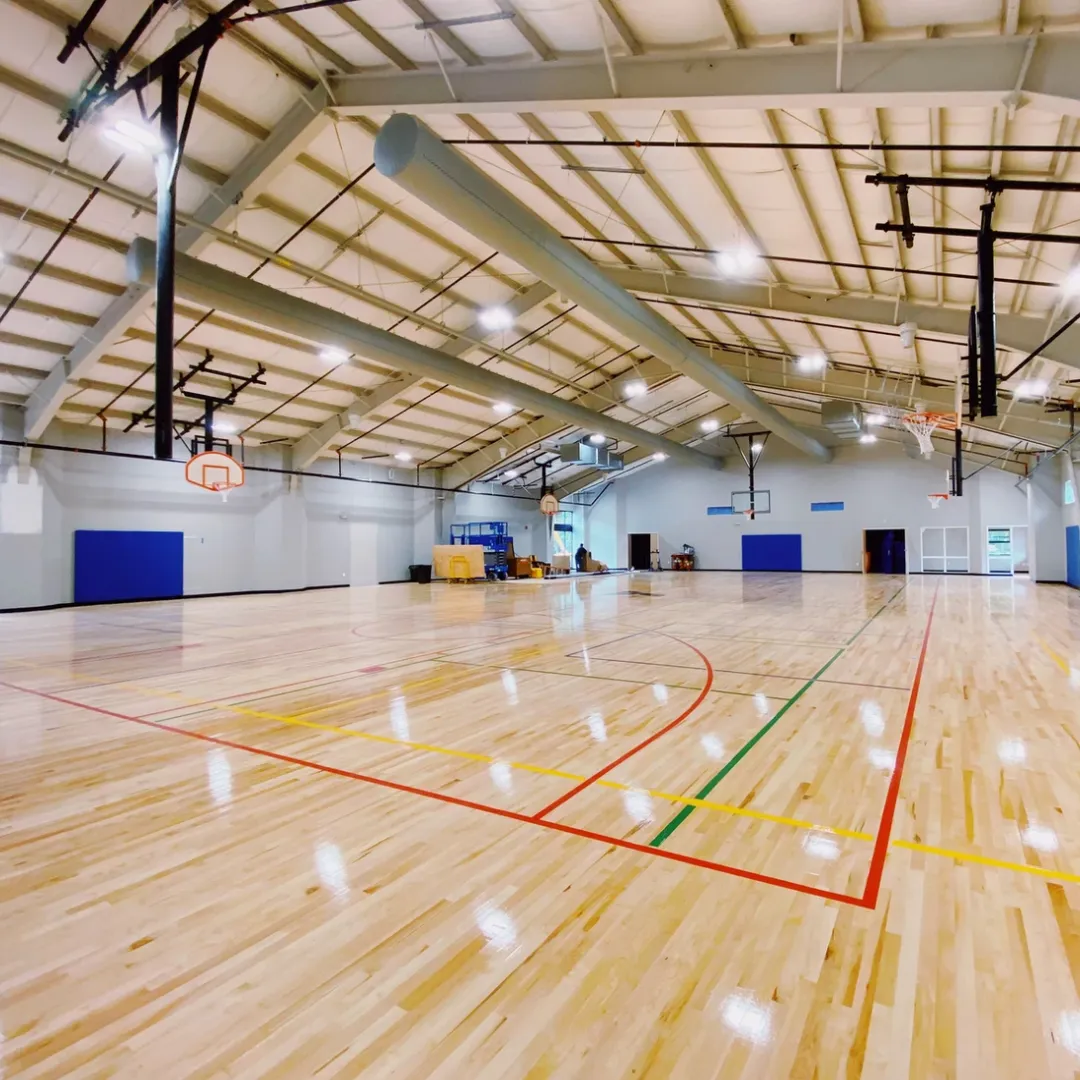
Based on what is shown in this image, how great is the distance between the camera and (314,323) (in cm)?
1034

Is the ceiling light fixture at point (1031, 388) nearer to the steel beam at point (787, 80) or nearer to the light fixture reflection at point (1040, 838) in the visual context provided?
the steel beam at point (787, 80)

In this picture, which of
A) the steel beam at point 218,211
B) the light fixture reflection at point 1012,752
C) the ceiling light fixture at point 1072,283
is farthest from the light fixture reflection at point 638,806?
the steel beam at point 218,211

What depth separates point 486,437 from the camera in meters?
23.0

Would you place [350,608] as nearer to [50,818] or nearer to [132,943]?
[50,818]

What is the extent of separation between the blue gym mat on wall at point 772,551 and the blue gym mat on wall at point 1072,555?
9770mm

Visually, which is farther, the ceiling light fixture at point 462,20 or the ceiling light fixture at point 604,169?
the ceiling light fixture at point 604,169

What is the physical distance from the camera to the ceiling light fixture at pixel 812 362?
14195 millimetres

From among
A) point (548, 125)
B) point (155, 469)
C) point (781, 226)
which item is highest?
point (548, 125)

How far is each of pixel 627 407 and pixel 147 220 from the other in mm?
15001

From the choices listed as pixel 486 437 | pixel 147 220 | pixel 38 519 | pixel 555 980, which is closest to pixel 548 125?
pixel 147 220

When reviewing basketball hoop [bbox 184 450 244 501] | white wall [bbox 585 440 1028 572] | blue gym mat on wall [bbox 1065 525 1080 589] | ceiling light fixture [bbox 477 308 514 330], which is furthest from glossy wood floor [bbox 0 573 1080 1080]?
white wall [bbox 585 440 1028 572]

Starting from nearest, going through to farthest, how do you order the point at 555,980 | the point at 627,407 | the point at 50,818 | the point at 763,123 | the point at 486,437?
1. the point at 555,980
2. the point at 50,818
3. the point at 763,123
4. the point at 627,407
5. the point at 486,437

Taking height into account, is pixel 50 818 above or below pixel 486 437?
below

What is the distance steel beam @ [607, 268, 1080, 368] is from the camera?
27.5 feet
